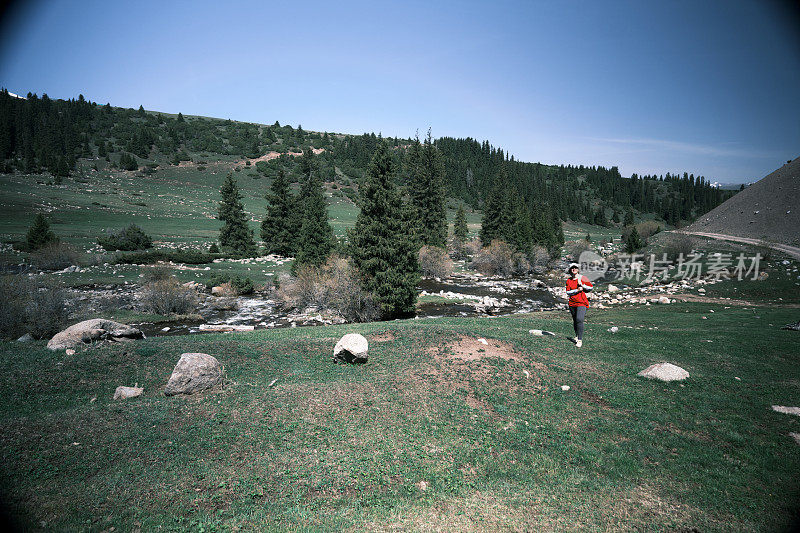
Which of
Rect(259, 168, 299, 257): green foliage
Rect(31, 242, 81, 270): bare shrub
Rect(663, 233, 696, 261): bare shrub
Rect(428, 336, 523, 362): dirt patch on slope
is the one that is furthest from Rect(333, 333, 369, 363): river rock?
Rect(663, 233, 696, 261): bare shrub

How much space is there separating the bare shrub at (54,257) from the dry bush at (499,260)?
46292mm

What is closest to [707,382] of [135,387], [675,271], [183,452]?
[183,452]

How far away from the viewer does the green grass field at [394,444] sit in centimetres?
527

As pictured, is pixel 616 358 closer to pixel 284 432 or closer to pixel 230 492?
pixel 284 432

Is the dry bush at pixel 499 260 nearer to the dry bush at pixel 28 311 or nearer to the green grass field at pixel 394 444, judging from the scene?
the green grass field at pixel 394 444

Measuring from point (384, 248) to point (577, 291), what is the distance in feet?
41.9

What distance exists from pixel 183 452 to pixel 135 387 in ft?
11.0

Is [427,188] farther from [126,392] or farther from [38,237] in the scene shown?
[126,392]

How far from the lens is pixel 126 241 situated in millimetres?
39781

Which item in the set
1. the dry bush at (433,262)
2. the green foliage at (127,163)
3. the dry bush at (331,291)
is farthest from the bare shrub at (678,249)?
the green foliage at (127,163)

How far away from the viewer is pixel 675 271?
37.2m

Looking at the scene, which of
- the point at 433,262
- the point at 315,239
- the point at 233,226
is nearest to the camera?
the point at 315,239

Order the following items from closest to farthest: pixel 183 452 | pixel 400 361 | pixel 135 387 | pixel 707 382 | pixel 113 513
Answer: pixel 113 513, pixel 183 452, pixel 135 387, pixel 707 382, pixel 400 361

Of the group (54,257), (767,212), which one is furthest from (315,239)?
(767,212)
